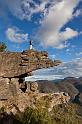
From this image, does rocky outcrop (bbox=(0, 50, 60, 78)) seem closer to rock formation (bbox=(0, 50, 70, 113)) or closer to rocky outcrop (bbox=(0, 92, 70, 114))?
rock formation (bbox=(0, 50, 70, 113))

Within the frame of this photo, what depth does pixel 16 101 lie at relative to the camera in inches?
1617

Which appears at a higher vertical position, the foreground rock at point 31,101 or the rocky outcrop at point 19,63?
the rocky outcrop at point 19,63

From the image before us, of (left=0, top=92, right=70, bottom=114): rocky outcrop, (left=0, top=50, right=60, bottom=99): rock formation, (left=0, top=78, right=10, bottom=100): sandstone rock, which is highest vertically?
(left=0, top=50, right=60, bottom=99): rock formation

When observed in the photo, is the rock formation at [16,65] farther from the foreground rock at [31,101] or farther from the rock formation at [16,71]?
the foreground rock at [31,101]

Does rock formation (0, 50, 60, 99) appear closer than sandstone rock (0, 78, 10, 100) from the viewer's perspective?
No

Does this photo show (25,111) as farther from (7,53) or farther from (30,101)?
(7,53)

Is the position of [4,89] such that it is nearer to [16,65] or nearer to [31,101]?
[16,65]

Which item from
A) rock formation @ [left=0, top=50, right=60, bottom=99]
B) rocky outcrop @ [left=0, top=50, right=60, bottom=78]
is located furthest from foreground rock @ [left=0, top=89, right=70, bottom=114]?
rocky outcrop @ [left=0, top=50, right=60, bottom=78]

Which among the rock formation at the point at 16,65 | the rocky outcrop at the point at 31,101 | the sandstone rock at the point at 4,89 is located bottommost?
the rocky outcrop at the point at 31,101

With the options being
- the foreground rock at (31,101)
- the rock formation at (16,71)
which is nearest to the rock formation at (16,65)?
the rock formation at (16,71)

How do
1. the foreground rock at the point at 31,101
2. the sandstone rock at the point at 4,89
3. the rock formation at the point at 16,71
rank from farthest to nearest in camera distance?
the foreground rock at the point at 31,101 → the rock formation at the point at 16,71 → the sandstone rock at the point at 4,89

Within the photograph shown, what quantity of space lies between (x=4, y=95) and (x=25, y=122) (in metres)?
4.92

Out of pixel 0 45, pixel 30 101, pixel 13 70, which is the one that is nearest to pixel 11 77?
pixel 13 70

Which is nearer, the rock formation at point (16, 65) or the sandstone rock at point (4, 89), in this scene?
the sandstone rock at point (4, 89)
